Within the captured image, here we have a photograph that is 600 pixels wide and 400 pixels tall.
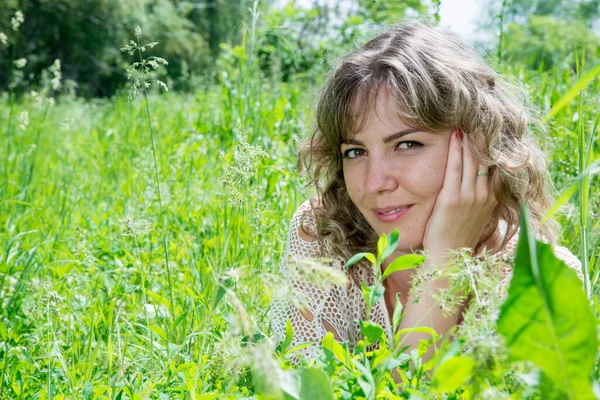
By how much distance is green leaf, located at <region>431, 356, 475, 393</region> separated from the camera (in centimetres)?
62

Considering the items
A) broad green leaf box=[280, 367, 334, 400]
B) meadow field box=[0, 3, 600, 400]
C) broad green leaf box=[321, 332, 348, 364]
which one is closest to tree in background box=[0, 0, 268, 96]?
meadow field box=[0, 3, 600, 400]

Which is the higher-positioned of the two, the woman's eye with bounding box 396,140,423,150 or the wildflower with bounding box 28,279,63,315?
the woman's eye with bounding box 396,140,423,150

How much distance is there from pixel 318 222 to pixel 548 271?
5.65 ft

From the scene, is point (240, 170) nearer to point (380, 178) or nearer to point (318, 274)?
point (380, 178)

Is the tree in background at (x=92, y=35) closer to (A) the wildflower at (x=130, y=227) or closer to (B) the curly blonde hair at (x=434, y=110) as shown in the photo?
(B) the curly blonde hair at (x=434, y=110)

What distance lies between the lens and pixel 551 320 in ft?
2.08

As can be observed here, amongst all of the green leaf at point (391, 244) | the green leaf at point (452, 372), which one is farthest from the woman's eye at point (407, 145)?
the green leaf at point (452, 372)

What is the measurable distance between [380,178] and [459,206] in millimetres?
252

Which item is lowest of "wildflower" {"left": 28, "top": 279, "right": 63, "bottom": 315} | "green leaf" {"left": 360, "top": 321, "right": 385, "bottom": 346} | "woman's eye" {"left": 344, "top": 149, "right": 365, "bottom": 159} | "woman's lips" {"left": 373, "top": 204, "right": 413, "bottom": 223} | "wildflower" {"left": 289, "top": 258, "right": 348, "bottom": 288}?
"wildflower" {"left": 28, "top": 279, "right": 63, "bottom": 315}

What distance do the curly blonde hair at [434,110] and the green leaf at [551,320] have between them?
53.3 inches

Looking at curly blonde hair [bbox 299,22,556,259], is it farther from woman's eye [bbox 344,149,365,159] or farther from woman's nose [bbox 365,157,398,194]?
woman's nose [bbox 365,157,398,194]

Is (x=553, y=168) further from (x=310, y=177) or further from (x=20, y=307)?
(x=20, y=307)

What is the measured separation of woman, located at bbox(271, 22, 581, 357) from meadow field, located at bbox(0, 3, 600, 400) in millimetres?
189

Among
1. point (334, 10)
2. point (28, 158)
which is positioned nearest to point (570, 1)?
point (334, 10)
